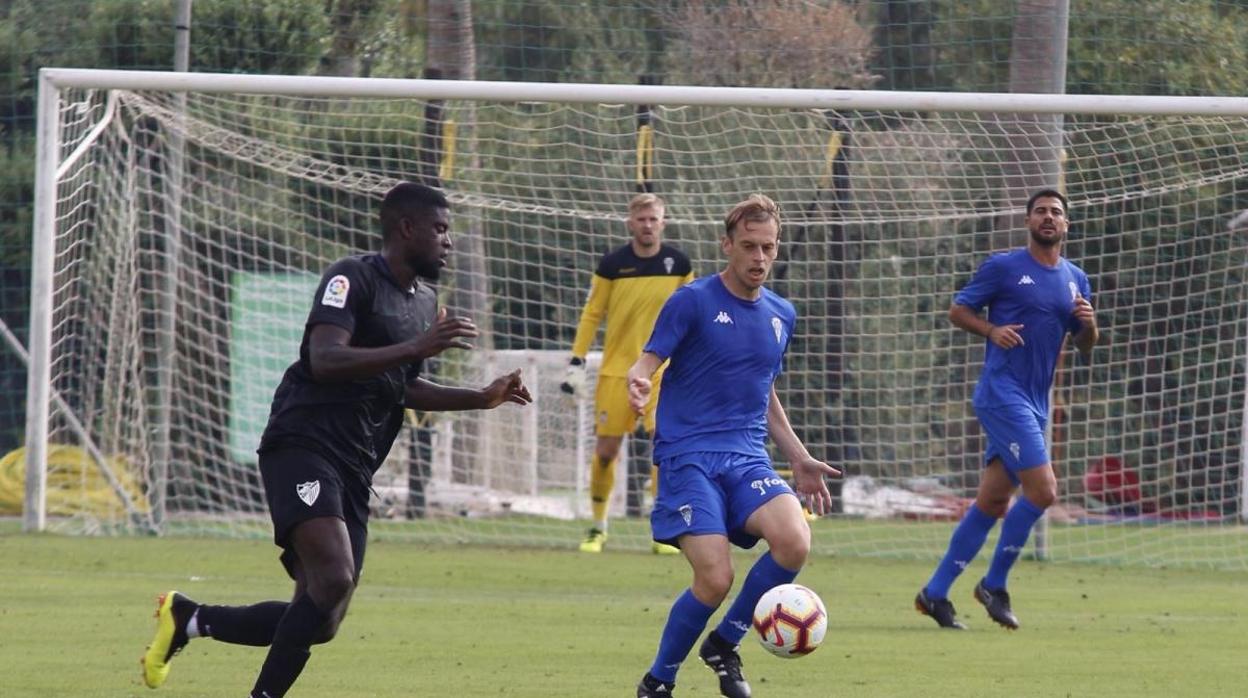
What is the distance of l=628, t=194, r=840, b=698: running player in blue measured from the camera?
23.7 ft

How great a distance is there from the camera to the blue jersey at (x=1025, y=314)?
10.4m

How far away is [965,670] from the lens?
8.42 m

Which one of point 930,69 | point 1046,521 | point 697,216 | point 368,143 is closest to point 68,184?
point 368,143

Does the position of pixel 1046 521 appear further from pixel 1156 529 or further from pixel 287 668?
pixel 287 668

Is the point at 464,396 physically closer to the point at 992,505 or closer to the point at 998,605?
the point at 998,605

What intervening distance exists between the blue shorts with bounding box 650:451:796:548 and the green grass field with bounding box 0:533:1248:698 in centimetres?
78

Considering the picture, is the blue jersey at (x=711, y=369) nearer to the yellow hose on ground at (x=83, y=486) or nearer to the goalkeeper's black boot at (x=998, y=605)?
the goalkeeper's black boot at (x=998, y=605)

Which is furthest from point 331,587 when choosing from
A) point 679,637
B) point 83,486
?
point 83,486

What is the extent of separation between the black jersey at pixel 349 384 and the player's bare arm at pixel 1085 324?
191 inches

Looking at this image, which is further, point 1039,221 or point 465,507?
point 465,507

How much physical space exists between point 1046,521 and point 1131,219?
2.37 m

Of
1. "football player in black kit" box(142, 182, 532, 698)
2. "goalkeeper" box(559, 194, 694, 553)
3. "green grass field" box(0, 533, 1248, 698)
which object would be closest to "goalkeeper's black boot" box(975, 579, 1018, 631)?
"green grass field" box(0, 533, 1248, 698)

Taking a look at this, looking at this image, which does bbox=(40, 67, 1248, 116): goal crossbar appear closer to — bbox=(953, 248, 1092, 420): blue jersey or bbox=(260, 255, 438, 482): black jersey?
bbox=(953, 248, 1092, 420): blue jersey

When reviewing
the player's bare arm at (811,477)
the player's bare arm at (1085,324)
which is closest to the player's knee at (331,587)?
the player's bare arm at (811,477)
